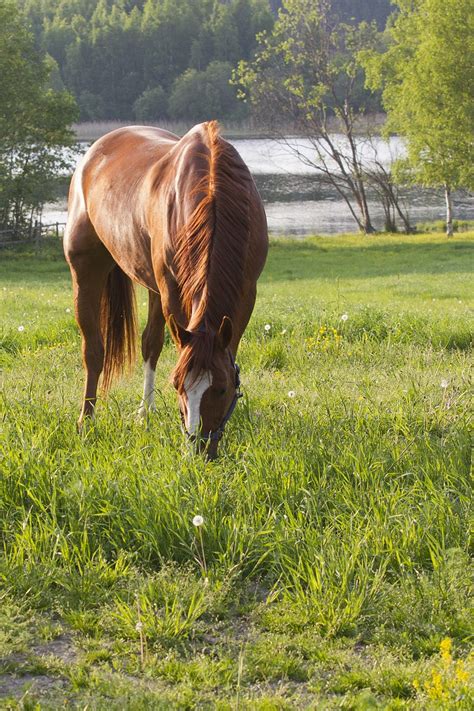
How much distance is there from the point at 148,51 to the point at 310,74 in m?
86.9

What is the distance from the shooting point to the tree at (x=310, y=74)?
1829 inches

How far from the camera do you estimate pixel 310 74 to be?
48875 mm

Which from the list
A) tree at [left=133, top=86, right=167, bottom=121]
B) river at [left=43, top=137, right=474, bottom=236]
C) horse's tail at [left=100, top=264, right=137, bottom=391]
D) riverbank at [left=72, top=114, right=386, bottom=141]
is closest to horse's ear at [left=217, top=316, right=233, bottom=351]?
horse's tail at [left=100, top=264, right=137, bottom=391]

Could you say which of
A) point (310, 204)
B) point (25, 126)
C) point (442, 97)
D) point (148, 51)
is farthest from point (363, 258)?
point (148, 51)

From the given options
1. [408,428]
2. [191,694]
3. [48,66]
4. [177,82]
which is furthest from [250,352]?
[177,82]

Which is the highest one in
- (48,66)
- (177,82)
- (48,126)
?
(177,82)

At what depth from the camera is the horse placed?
4.12 m

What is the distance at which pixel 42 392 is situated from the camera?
589 cm

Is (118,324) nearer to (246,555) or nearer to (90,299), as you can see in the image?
(90,299)

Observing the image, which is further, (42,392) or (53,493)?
(42,392)

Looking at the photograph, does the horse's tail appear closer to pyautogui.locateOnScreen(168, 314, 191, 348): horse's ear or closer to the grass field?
the grass field

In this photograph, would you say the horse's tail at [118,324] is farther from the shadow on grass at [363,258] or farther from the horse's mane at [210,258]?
the shadow on grass at [363,258]

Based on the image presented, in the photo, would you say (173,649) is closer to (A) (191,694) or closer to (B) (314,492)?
(A) (191,694)

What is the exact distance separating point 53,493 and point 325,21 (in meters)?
47.2
